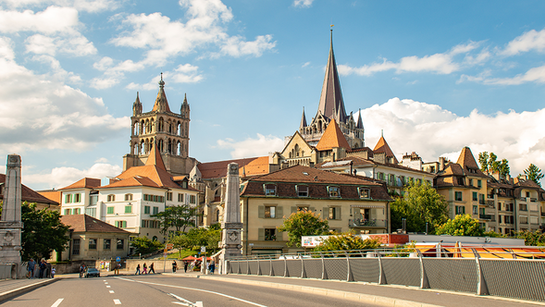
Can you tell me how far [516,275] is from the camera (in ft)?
39.8

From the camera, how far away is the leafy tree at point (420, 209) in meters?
66.1

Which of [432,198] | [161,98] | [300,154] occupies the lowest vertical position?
[432,198]

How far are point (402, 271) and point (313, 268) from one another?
7.83 metres

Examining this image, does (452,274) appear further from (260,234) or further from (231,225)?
(260,234)

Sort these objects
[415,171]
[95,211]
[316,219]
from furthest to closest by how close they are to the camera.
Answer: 1. [95,211]
2. [415,171]
3. [316,219]

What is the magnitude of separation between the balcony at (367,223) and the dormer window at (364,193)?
105 inches

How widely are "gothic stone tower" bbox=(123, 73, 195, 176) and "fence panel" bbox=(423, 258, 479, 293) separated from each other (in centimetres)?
13536

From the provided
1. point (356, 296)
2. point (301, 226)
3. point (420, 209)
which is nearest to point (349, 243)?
point (356, 296)

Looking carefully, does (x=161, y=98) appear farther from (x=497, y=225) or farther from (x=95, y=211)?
(x=497, y=225)

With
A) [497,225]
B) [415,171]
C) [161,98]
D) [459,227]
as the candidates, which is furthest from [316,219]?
[161,98]

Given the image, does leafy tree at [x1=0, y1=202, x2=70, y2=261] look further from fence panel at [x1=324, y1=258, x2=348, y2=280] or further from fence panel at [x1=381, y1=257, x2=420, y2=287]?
fence panel at [x1=381, y1=257, x2=420, y2=287]

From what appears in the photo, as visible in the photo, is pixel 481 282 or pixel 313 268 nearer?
pixel 481 282

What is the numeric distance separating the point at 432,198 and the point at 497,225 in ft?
76.8

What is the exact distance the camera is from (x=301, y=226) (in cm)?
4975
